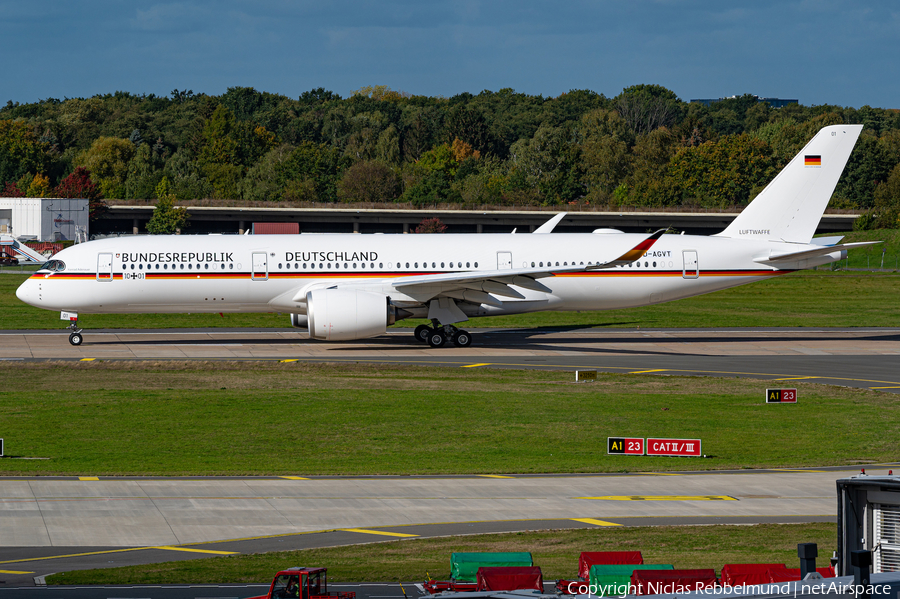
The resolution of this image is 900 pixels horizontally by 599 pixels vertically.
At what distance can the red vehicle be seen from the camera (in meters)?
14.2

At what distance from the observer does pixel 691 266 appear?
157 feet

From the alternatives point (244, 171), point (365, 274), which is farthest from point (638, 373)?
point (244, 171)

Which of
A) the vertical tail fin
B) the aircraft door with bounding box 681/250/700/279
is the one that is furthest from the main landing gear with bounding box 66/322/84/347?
the vertical tail fin

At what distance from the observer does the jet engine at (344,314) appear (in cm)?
4334

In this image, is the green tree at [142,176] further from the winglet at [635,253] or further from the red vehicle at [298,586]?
the red vehicle at [298,586]

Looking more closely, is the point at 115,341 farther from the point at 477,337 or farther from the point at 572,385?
the point at 572,385

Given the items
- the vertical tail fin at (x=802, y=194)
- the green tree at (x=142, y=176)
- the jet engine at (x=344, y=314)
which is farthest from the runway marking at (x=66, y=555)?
the green tree at (x=142, y=176)

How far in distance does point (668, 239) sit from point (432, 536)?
3172cm

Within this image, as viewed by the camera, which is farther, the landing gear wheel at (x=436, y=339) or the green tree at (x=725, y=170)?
the green tree at (x=725, y=170)

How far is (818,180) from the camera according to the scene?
48.9 metres

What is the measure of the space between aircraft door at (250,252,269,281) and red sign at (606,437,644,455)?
22.3 meters

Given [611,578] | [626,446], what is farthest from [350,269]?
[611,578]

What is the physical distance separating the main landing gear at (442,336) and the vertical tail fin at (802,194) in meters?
14.2

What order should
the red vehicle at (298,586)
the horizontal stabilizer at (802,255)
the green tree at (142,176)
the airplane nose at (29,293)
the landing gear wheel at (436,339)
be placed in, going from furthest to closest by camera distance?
1. the green tree at (142,176)
2. the landing gear wheel at (436,339)
3. the horizontal stabilizer at (802,255)
4. the airplane nose at (29,293)
5. the red vehicle at (298,586)
